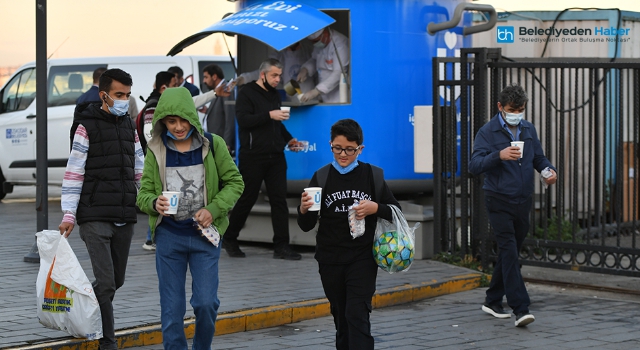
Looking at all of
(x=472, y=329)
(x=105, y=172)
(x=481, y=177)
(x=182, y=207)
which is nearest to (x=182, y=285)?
(x=182, y=207)

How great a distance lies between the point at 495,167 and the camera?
7.47 meters

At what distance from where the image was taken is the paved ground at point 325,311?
6.75 meters

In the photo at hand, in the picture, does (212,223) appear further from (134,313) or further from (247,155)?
(247,155)

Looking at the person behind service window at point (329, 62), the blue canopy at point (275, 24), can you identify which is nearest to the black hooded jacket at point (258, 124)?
the blue canopy at point (275, 24)

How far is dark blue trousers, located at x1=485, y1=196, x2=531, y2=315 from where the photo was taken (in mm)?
7336

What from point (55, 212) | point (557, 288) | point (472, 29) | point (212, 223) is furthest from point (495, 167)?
point (55, 212)

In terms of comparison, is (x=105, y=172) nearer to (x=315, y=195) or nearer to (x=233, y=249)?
(x=315, y=195)

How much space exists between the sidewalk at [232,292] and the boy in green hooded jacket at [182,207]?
115 cm

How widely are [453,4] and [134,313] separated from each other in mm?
5536

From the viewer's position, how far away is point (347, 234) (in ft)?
18.0

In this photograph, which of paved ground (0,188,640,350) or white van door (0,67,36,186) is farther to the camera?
white van door (0,67,36,186)

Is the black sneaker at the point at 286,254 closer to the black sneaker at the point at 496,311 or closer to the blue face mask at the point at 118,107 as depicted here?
the black sneaker at the point at 496,311

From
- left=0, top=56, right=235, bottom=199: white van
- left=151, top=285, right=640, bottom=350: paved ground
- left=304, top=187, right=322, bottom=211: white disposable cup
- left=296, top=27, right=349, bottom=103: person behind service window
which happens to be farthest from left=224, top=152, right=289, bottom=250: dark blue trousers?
left=0, top=56, right=235, bottom=199: white van

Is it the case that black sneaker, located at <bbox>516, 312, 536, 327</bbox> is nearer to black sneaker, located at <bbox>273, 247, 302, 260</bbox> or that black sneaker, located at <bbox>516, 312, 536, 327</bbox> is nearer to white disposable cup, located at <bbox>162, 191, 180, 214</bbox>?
black sneaker, located at <bbox>273, 247, 302, 260</bbox>
